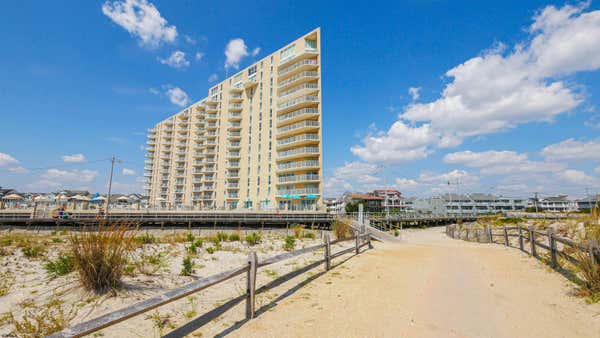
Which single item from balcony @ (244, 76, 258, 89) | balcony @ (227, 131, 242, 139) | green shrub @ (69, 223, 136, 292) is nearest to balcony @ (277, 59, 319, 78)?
balcony @ (244, 76, 258, 89)

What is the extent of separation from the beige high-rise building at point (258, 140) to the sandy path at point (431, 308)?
36396mm

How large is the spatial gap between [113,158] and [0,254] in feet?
151

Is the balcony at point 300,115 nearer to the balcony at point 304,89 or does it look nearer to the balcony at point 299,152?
the balcony at point 304,89

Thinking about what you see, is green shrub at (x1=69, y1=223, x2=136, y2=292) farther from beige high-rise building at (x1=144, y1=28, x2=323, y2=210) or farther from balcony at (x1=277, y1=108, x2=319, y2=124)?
balcony at (x1=277, y1=108, x2=319, y2=124)

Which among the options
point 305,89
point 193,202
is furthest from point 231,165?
point 305,89

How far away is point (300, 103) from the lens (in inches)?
1854

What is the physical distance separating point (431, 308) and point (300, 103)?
1741 inches

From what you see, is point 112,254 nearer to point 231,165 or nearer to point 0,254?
point 0,254

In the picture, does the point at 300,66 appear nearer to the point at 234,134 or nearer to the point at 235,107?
the point at 235,107

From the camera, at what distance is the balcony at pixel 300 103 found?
47009 mm

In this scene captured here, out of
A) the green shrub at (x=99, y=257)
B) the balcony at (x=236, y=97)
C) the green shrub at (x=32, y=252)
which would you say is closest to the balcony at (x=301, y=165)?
the balcony at (x=236, y=97)

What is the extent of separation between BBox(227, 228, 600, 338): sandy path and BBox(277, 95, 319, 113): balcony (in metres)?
41.2

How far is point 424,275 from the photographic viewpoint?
8062 mm

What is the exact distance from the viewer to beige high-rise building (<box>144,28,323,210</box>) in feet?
155
